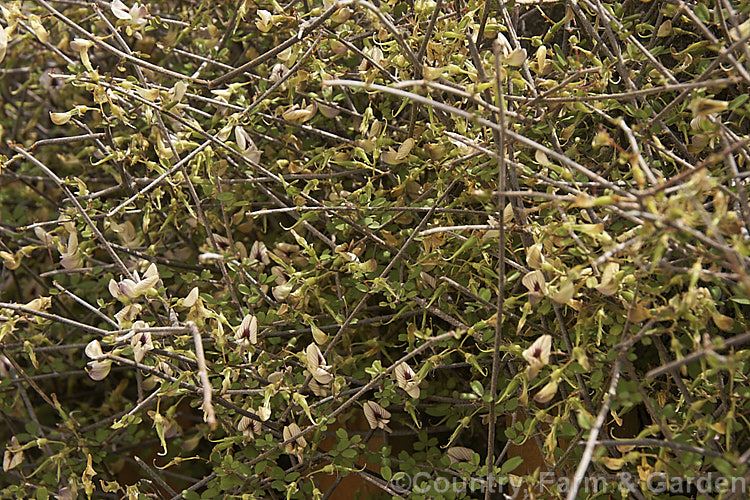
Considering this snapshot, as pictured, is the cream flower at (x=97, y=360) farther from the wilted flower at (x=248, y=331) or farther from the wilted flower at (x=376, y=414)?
the wilted flower at (x=376, y=414)

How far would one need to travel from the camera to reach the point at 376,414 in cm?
77

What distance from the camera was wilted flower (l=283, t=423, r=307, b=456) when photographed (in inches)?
28.3

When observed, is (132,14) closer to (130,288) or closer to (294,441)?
(130,288)

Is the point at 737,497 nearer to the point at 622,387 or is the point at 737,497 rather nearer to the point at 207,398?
the point at 622,387

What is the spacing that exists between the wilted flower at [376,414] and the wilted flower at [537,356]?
20cm

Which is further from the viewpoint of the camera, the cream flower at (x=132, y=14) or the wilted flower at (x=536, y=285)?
the cream flower at (x=132, y=14)

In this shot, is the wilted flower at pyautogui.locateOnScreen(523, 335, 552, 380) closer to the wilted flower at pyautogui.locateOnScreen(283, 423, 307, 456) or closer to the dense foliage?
the dense foliage

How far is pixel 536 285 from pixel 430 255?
0.42 ft

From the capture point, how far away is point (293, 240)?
2.95 ft

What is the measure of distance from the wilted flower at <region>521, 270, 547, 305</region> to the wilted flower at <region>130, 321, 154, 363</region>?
347 millimetres

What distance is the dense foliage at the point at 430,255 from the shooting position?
0.59m

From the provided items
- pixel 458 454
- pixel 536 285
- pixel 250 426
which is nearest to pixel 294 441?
pixel 250 426

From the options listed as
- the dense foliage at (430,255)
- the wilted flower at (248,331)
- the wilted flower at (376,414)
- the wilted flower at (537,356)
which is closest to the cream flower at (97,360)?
the dense foliage at (430,255)

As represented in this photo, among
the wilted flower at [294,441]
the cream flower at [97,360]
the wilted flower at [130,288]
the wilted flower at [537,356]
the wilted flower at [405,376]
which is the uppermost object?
the wilted flower at [537,356]
